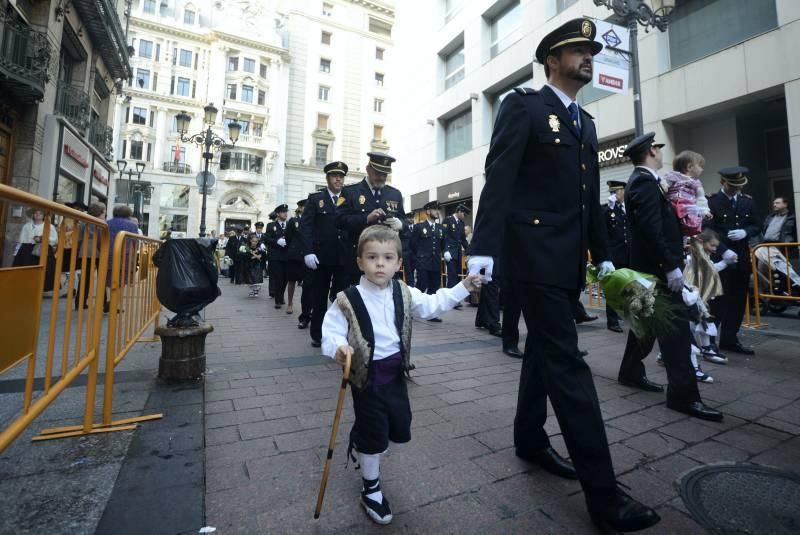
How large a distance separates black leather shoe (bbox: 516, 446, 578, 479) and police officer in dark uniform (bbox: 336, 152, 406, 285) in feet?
8.75

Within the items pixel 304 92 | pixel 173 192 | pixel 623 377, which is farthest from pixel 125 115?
pixel 623 377

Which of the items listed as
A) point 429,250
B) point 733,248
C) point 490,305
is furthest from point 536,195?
point 429,250

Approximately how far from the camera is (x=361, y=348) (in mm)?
1859

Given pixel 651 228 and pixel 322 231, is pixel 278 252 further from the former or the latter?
pixel 651 228

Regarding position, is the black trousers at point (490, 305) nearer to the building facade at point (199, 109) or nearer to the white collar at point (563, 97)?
A: the white collar at point (563, 97)

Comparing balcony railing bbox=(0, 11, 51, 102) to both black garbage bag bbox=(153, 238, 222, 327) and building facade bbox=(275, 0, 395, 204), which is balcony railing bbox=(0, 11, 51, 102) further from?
building facade bbox=(275, 0, 395, 204)

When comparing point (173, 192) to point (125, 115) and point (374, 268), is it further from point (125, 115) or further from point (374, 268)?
point (374, 268)

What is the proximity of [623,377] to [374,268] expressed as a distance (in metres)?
2.91

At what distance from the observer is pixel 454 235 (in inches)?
380

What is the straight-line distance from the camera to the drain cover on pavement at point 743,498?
1.79 metres

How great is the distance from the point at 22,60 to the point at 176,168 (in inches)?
1235

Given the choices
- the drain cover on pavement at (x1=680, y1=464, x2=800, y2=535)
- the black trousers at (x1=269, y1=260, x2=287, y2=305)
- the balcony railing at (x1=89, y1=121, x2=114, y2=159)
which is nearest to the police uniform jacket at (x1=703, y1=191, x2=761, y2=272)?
the drain cover on pavement at (x1=680, y1=464, x2=800, y2=535)

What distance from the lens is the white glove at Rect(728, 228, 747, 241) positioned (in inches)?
193

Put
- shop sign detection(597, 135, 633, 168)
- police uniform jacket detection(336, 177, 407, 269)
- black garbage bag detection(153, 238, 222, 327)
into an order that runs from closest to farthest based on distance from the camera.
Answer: black garbage bag detection(153, 238, 222, 327)
police uniform jacket detection(336, 177, 407, 269)
shop sign detection(597, 135, 633, 168)
